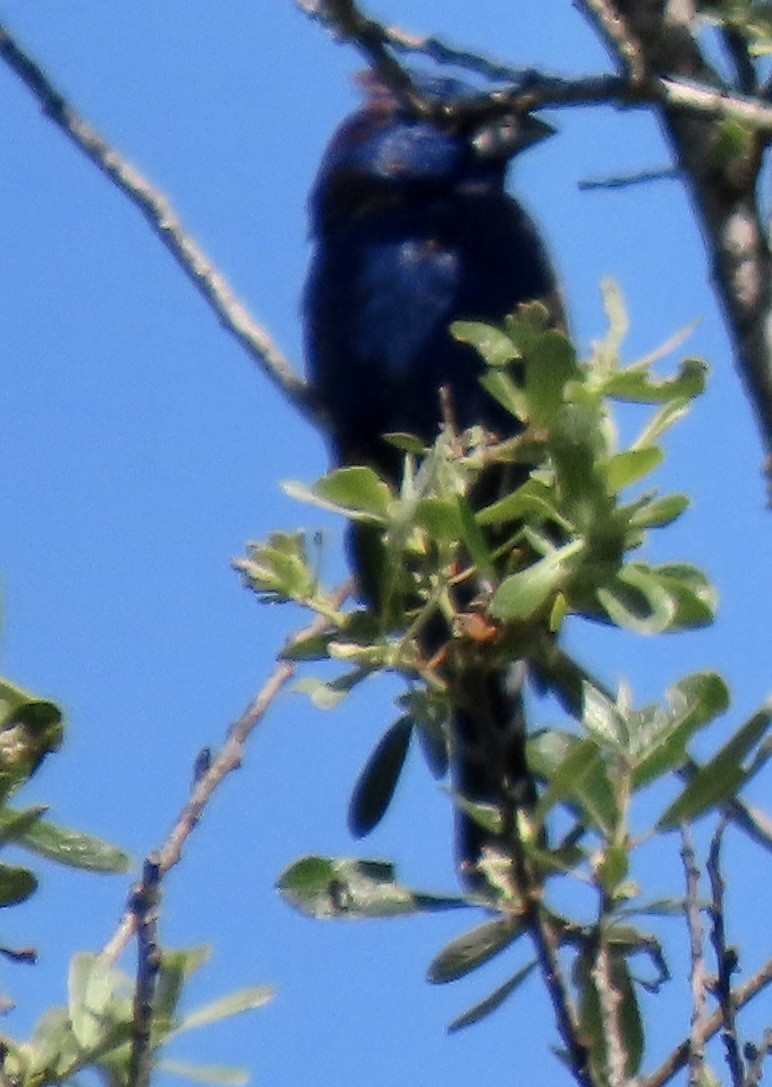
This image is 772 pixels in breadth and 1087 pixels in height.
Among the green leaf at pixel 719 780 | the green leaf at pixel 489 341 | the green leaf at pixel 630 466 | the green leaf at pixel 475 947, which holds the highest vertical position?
the green leaf at pixel 489 341

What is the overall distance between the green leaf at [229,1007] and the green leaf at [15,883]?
341 millimetres

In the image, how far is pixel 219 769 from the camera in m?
2.01

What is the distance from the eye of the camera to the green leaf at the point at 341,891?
2.09 m

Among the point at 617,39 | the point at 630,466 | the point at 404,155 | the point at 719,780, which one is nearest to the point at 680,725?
the point at 719,780

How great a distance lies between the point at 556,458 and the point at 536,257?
2.28m

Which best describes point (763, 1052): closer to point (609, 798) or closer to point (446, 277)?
point (609, 798)

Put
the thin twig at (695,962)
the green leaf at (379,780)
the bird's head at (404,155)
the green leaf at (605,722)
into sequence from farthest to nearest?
the bird's head at (404,155), the green leaf at (379,780), the green leaf at (605,722), the thin twig at (695,962)

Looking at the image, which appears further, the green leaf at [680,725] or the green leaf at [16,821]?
the green leaf at [680,725]

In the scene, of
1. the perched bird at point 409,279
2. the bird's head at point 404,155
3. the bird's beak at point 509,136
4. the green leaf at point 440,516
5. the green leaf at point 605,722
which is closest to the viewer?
the green leaf at point 605,722

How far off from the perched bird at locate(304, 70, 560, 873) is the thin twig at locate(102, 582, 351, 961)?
59.1 inches

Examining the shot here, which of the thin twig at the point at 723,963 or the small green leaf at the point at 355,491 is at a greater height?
the small green leaf at the point at 355,491

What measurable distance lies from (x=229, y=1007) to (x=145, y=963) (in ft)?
1.44

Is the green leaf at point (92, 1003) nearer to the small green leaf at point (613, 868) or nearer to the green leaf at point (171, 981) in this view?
the green leaf at point (171, 981)

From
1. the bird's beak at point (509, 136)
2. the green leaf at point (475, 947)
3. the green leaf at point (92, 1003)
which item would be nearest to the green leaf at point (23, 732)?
the green leaf at point (92, 1003)
